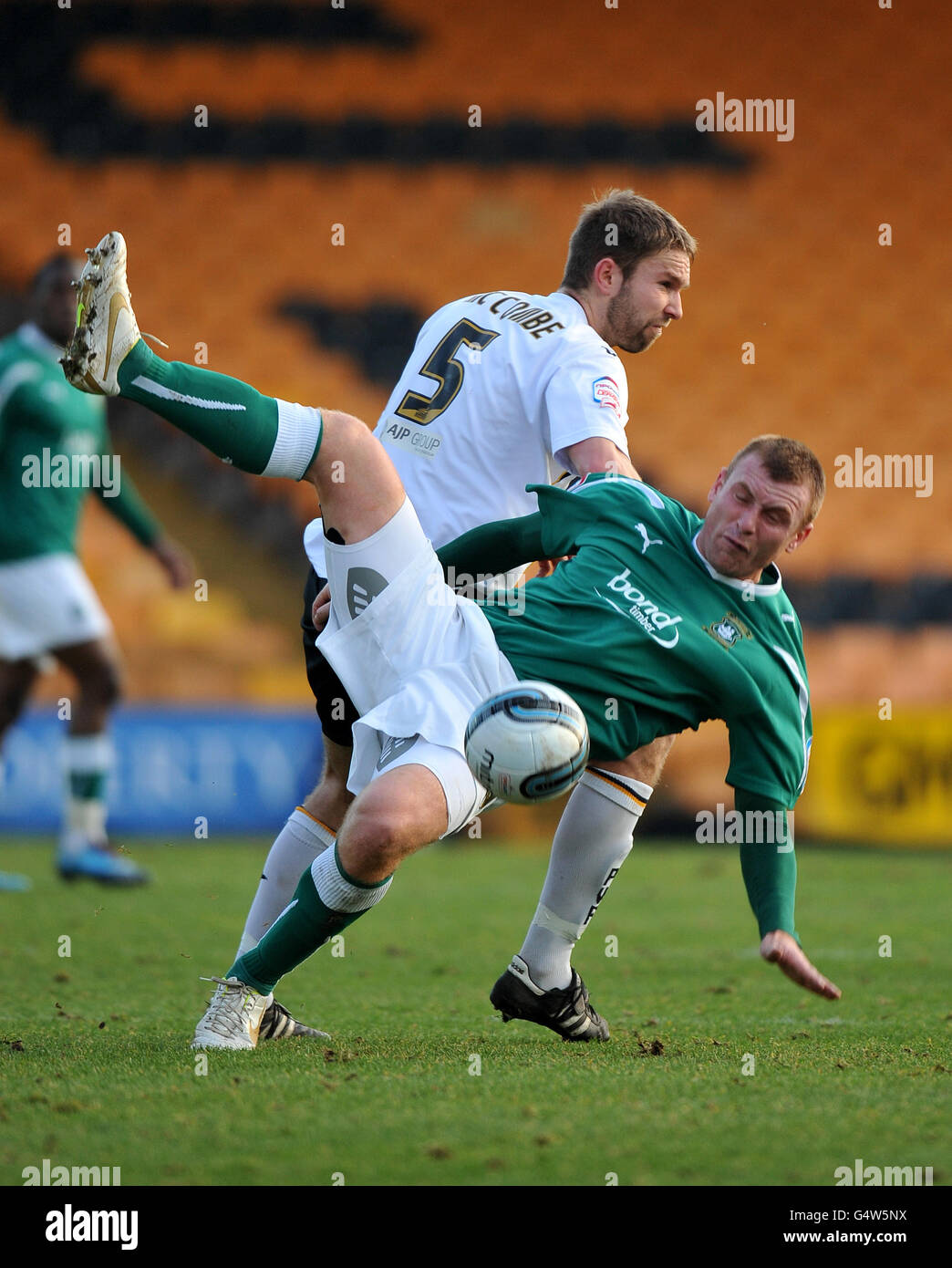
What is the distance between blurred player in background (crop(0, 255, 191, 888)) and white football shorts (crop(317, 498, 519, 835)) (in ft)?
13.1

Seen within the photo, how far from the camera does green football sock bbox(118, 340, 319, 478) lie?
321cm

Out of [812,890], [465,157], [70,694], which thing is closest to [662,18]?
[465,157]

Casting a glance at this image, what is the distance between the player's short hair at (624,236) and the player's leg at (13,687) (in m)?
4.11

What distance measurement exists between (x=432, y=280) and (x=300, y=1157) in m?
10.1

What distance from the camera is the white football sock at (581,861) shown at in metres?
3.66

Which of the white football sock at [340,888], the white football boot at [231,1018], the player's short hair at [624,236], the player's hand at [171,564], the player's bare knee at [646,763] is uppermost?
the player's short hair at [624,236]

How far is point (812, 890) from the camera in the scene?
23.6 ft

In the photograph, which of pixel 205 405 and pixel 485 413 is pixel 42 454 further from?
pixel 205 405

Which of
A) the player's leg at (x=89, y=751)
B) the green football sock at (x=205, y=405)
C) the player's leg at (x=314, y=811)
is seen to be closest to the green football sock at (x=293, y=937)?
the player's leg at (x=314, y=811)

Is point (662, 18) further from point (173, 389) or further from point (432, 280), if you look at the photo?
point (173, 389)

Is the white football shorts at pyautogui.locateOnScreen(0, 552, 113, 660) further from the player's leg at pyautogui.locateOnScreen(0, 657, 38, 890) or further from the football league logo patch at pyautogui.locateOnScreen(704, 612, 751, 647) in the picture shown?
the football league logo patch at pyautogui.locateOnScreen(704, 612, 751, 647)

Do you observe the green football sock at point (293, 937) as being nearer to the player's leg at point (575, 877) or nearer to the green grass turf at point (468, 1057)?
the green grass turf at point (468, 1057)

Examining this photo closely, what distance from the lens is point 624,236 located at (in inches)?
157

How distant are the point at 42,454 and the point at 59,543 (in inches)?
18.7
